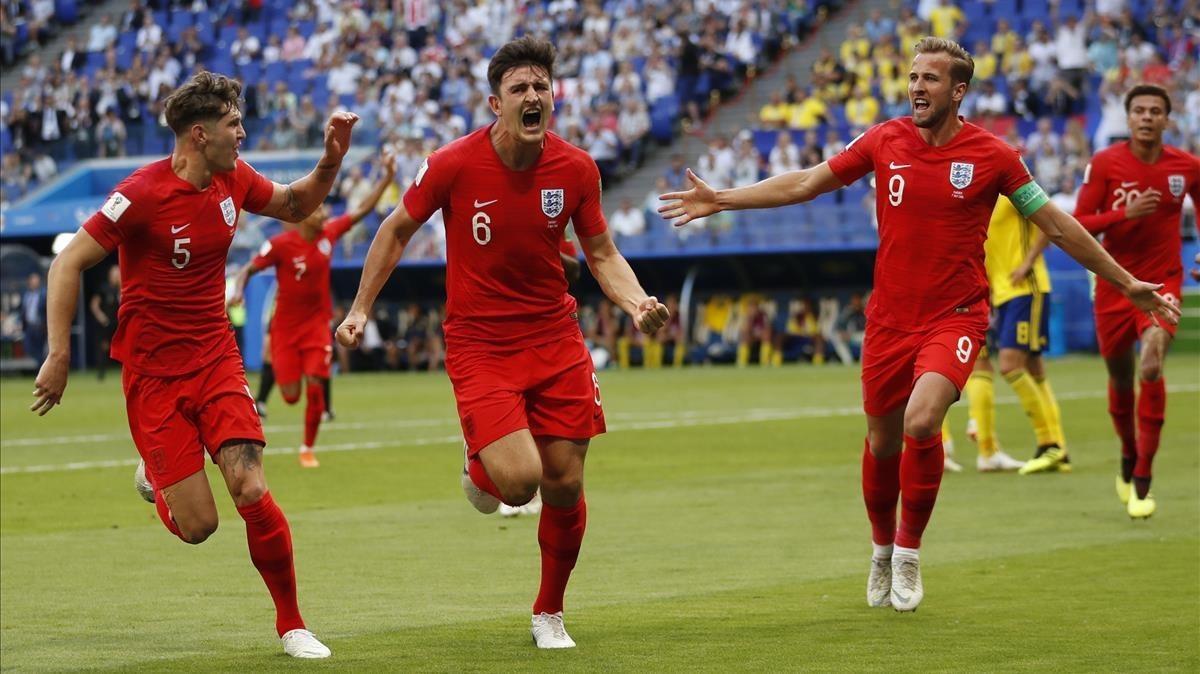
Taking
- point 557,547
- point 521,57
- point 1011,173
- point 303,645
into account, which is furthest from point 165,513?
point 1011,173

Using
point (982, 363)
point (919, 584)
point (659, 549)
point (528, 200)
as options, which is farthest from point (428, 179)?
point (982, 363)

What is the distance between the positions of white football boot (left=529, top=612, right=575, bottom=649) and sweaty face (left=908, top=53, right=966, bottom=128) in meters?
2.94

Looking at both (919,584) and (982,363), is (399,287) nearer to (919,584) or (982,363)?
(982,363)

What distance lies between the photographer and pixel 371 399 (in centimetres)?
2839

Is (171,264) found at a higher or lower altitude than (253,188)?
lower

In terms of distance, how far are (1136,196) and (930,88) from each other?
151 inches

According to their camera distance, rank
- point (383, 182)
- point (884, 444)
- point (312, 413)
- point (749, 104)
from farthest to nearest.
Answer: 1. point (749, 104)
2. point (312, 413)
3. point (383, 182)
4. point (884, 444)

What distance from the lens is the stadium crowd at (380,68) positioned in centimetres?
4100

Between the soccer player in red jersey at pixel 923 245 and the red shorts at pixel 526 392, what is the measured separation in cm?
111

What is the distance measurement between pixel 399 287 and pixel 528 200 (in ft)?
110

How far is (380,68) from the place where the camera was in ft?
148

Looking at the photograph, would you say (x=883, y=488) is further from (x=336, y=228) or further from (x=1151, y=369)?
(x=336, y=228)

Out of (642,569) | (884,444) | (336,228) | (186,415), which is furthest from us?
(336,228)

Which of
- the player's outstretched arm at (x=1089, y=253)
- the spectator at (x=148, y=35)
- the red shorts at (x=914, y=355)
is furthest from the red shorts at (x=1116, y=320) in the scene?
the spectator at (x=148, y=35)
